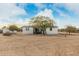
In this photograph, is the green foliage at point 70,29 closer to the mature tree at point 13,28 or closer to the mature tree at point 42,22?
the mature tree at point 42,22

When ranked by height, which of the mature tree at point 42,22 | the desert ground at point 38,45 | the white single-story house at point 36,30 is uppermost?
the mature tree at point 42,22

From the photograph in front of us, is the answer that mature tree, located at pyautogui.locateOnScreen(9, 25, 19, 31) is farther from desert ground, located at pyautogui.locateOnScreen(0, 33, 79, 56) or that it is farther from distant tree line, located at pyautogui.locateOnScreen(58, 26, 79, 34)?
distant tree line, located at pyautogui.locateOnScreen(58, 26, 79, 34)

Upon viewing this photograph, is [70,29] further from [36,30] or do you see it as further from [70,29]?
[36,30]

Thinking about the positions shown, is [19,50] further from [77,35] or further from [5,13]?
Answer: [77,35]

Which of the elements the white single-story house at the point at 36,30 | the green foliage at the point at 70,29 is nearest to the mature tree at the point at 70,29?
the green foliage at the point at 70,29

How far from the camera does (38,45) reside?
13.7 feet

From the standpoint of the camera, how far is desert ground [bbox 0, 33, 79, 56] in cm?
417

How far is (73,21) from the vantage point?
4.16 m

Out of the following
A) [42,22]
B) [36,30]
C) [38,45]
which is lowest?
[38,45]

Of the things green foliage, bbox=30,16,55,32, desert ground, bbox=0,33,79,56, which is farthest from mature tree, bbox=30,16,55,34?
desert ground, bbox=0,33,79,56

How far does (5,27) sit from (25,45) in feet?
1.11

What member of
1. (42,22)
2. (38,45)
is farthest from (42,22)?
(38,45)

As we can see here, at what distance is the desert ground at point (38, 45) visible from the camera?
417 centimetres

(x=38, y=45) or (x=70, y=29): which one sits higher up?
(x=70, y=29)
